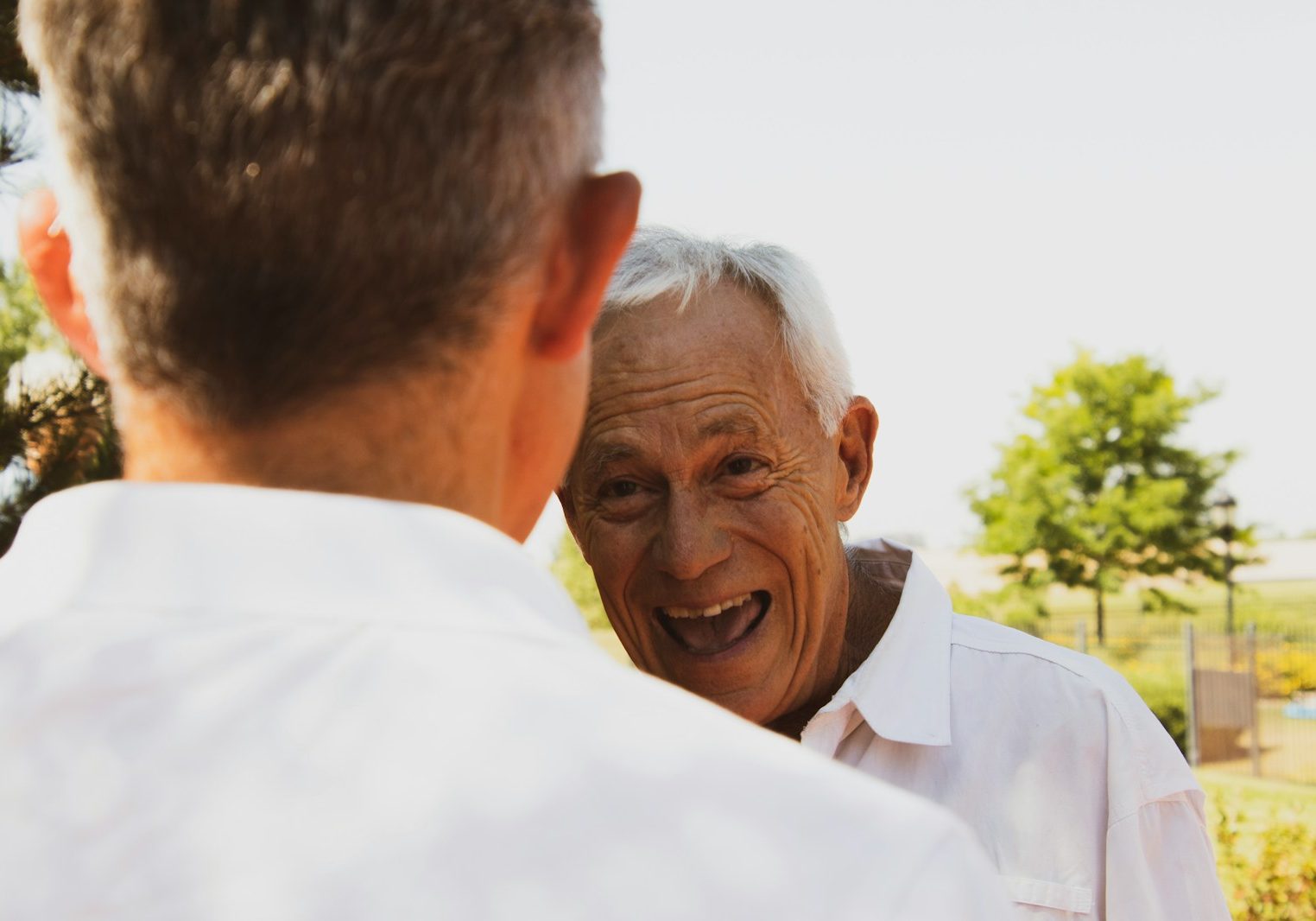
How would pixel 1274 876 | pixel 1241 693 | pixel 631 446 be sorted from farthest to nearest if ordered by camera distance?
pixel 1241 693
pixel 1274 876
pixel 631 446

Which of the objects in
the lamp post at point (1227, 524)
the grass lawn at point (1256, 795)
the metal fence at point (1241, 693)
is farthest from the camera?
the lamp post at point (1227, 524)

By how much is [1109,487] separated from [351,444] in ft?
98.0

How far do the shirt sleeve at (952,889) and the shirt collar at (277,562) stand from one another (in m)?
0.32

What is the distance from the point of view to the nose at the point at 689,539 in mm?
2805

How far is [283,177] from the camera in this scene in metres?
0.94

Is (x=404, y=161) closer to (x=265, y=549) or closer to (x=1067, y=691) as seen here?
(x=265, y=549)

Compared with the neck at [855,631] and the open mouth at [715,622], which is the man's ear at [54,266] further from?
the neck at [855,631]

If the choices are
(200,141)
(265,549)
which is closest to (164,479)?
(265,549)

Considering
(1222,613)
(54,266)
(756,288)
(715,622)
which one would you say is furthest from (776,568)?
(1222,613)

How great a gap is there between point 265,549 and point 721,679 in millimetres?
2045

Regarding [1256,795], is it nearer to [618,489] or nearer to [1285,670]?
[1285,670]

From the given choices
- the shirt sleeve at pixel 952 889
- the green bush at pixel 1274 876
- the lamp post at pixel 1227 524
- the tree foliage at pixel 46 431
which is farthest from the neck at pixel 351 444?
the lamp post at pixel 1227 524

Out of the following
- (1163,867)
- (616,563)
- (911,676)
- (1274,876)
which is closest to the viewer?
(1163,867)

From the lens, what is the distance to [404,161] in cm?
97
